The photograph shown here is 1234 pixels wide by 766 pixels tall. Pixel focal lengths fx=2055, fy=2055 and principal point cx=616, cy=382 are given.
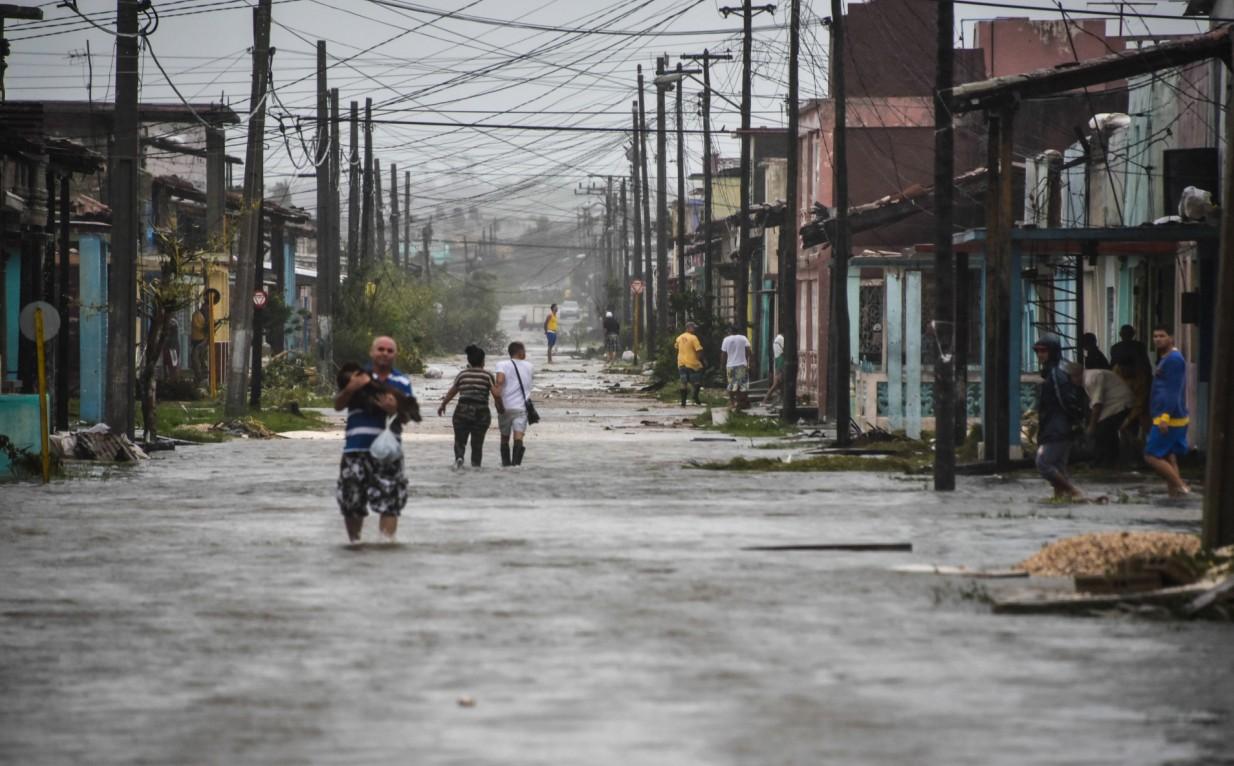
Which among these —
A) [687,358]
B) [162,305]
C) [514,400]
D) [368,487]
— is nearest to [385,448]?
[368,487]

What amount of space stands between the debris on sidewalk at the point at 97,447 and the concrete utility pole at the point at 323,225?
19.8 metres

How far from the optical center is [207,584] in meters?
13.8

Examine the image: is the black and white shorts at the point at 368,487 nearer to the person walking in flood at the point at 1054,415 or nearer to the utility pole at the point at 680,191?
the person walking in flood at the point at 1054,415

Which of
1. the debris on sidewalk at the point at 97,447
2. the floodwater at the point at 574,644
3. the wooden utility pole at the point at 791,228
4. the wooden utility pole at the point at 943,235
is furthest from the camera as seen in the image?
the wooden utility pole at the point at 791,228

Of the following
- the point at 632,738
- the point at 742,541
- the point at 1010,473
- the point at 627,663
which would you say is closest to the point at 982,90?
the point at 1010,473

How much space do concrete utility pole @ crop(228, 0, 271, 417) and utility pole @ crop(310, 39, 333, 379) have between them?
418 inches

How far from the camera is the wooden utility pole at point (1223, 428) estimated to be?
1417cm

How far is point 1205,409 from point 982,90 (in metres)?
4.78

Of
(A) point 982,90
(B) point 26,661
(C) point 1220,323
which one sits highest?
(A) point 982,90

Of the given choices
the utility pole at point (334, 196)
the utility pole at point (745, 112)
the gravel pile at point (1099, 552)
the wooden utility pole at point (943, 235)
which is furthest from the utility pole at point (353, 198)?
the gravel pile at point (1099, 552)

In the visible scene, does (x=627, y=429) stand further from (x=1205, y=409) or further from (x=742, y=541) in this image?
(x=742, y=541)

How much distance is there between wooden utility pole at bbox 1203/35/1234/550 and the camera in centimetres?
1417

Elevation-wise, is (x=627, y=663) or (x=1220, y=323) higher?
(x=1220, y=323)

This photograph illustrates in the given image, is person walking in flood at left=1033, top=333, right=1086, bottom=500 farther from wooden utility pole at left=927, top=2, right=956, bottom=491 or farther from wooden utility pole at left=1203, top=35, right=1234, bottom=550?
wooden utility pole at left=1203, top=35, right=1234, bottom=550
